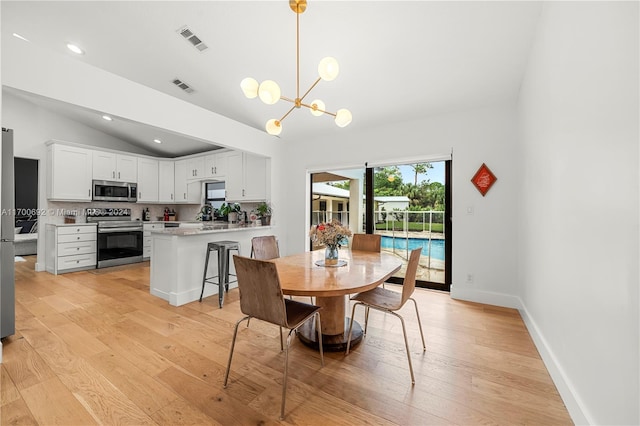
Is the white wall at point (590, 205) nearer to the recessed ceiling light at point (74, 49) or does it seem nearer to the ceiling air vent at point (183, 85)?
the ceiling air vent at point (183, 85)

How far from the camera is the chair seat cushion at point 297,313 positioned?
1654 mm

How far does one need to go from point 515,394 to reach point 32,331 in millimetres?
3946

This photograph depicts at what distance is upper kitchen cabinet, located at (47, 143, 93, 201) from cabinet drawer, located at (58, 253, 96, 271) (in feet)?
3.61

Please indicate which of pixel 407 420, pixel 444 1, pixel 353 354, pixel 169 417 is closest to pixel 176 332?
pixel 169 417

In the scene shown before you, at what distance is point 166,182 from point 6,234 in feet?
14.4

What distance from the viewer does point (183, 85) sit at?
12.3 ft

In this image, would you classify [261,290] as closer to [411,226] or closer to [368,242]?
[368,242]

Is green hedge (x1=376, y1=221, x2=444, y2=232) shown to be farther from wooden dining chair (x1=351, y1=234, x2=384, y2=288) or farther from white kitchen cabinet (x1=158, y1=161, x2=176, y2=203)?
white kitchen cabinet (x1=158, y1=161, x2=176, y2=203)

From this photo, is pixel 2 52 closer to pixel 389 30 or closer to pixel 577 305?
pixel 389 30

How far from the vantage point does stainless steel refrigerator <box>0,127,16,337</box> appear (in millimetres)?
2148

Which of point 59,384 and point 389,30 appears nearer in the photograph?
point 59,384

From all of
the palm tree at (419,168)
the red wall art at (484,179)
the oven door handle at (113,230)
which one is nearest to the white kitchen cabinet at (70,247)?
the oven door handle at (113,230)

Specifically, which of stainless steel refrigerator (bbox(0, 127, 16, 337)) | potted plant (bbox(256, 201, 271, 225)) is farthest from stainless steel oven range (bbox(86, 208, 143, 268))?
stainless steel refrigerator (bbox(0, 127, 16, 337))

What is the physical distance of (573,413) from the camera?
1422 mm
